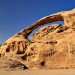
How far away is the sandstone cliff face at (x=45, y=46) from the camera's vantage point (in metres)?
24.1

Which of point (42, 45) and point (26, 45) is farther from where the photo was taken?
point (26, 45)

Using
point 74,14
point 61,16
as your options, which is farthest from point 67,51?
point 61,16

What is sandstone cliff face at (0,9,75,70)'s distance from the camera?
24.1 m

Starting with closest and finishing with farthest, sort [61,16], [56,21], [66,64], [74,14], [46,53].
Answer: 1. [66,64]
2. [46,53]
3. [74,14]
4. [61,16]
5. [56,21]

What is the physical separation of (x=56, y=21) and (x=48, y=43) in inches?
266

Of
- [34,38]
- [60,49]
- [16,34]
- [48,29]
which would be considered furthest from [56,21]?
A: [60,49]

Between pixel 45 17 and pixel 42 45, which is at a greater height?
pixel 45 17

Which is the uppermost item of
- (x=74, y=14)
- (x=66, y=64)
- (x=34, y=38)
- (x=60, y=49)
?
(x=74, y=14)

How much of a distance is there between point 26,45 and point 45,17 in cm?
464

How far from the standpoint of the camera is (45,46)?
25984mm

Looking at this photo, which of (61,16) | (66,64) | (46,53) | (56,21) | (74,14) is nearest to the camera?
(66,64)

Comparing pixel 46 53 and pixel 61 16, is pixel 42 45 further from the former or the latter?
pixel 61 16

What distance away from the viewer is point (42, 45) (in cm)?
2647

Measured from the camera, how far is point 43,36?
31328mm
